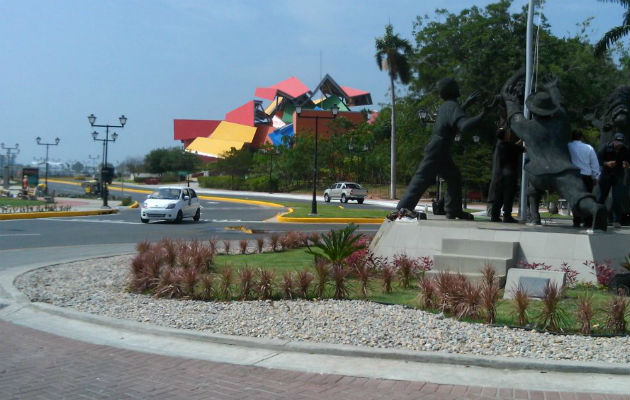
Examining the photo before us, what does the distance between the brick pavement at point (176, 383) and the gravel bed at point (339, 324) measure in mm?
919

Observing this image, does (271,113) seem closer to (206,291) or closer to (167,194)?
(167,194)

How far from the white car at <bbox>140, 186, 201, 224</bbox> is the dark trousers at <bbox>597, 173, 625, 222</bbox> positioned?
1697 centimetres

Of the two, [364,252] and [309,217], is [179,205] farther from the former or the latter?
[364,252]

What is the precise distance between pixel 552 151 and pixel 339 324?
635 cm

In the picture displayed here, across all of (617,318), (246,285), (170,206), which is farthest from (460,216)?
(170,206)

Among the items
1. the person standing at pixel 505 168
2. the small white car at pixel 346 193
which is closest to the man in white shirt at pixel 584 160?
the person standing at pixel 505 168

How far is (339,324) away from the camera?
23.9ft

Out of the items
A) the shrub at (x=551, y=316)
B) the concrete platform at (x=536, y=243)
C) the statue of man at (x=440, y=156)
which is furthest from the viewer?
the statue of man at (x=440, y=156)

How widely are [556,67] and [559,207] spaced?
11.1m

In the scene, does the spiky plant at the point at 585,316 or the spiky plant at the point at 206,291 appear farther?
the spiky plant at the point at 206,291

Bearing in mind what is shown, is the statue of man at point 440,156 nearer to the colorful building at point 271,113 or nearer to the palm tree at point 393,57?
the palm tree at point 393,57

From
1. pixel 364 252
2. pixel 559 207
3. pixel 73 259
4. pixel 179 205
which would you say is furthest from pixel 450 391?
pixel 559 207

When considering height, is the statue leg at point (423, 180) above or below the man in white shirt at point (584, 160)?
below

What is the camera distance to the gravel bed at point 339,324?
6.34 metres
